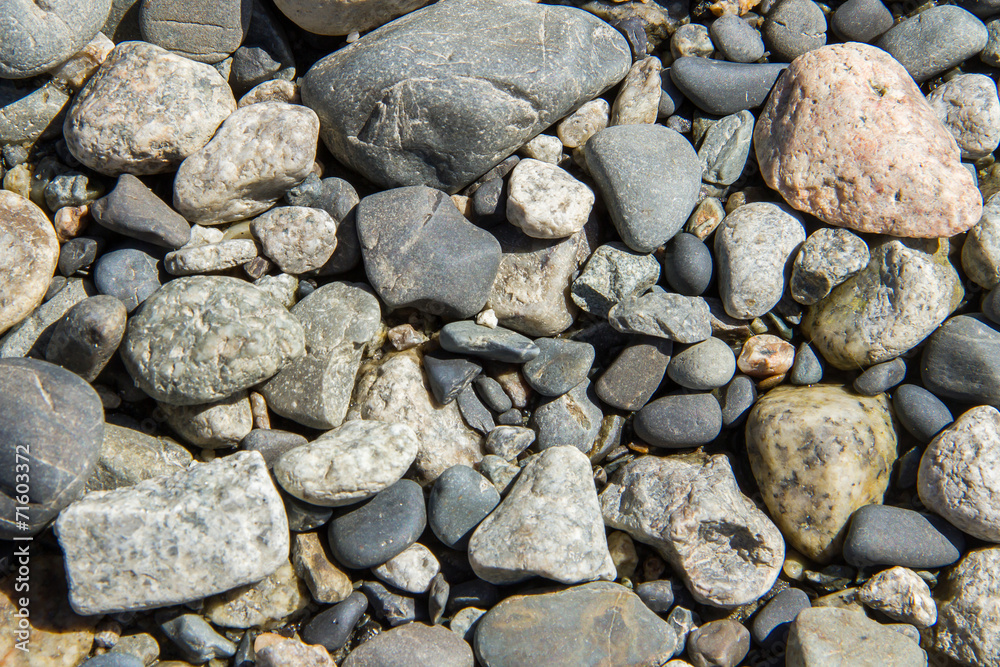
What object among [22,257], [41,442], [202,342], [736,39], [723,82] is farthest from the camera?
[736,39]

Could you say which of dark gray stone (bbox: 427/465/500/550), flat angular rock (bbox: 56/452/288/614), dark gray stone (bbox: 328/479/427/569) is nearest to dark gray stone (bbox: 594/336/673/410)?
dark gray stone (bbox: 427/465/500/550)

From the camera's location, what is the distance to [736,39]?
3373 millimetres

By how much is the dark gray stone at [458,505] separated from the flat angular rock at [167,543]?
0.71 meters

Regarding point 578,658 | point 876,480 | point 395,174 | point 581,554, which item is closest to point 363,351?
point 395,174

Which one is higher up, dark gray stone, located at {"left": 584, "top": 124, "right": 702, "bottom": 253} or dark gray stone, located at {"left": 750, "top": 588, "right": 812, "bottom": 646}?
dark gray stone, located at {"left": 584, "top": 124, "right": 702, "bottom": 253}

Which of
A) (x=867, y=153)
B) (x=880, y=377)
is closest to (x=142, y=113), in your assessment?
(x=867, y=153)

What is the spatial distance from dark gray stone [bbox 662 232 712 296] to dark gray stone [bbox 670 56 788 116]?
78 cm

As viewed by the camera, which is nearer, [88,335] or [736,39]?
[88,335]

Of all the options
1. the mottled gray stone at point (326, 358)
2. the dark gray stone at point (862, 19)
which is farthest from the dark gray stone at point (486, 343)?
the dark gray stone at point (862, 19)

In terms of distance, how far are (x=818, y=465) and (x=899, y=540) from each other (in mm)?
489

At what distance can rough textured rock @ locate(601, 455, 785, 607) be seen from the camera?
2.78 meters

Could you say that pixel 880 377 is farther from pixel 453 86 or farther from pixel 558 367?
pixel 453 86

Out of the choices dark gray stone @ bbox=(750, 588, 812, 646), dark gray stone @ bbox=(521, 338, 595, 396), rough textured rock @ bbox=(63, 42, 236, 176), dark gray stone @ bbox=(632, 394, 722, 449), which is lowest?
dark gray stone @ bbox=(750, 588, 812, 646)

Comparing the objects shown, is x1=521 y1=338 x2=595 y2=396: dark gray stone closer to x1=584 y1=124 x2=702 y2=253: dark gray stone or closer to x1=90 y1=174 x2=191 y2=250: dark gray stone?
x1=584 y1=124 x2=702 y2=253: dark gray stone
